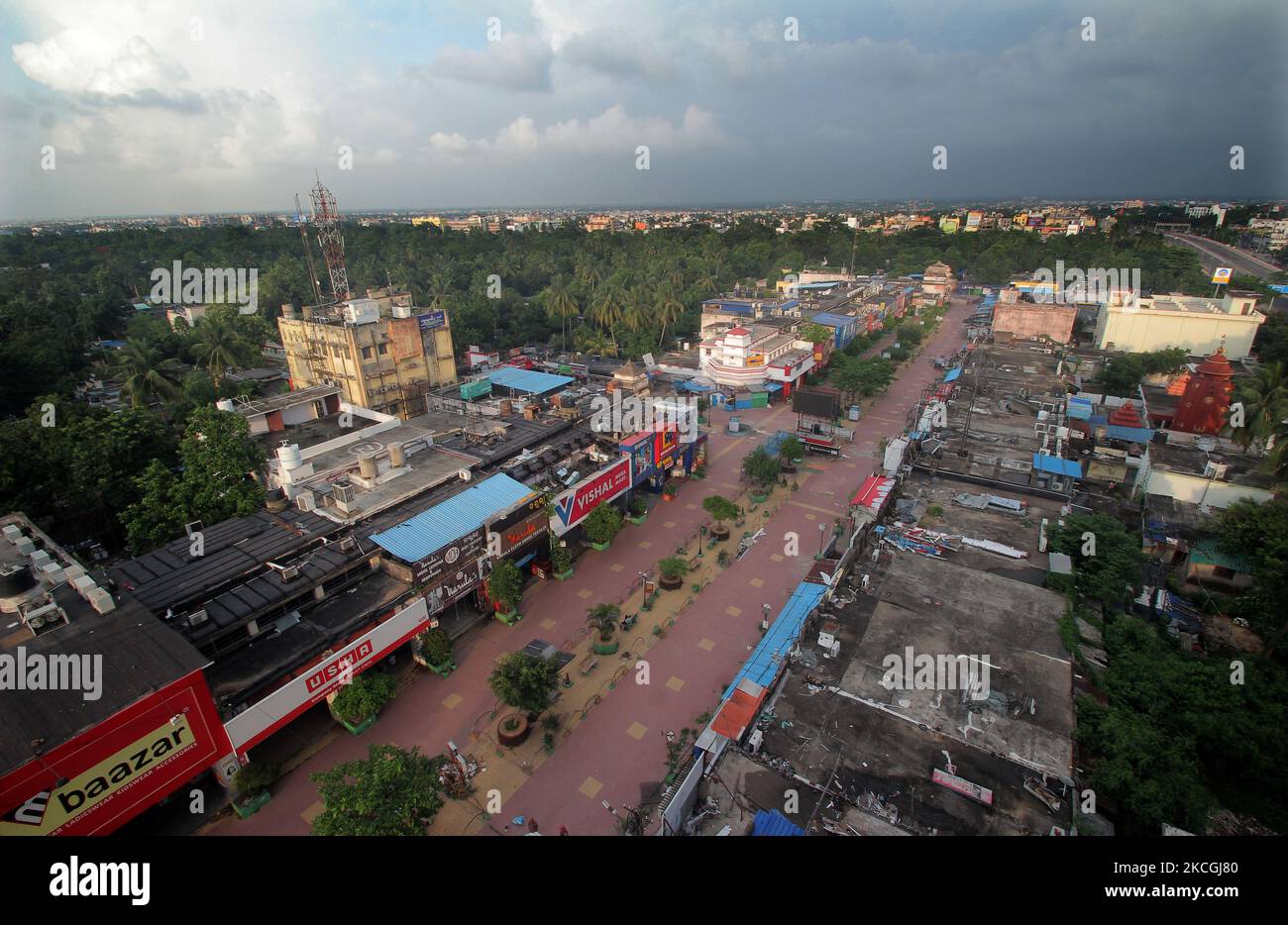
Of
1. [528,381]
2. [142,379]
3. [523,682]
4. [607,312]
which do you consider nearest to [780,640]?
[523,682]

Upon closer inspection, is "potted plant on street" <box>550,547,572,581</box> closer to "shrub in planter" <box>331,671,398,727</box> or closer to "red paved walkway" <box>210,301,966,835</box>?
"red paved walkway" <box>210,301,966,835</box>

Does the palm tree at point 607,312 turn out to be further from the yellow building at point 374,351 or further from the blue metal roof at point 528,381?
the yellow building at point 374,351

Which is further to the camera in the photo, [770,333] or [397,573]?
[770,333]

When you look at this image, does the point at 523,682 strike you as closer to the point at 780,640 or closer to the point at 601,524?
the point at 780,640

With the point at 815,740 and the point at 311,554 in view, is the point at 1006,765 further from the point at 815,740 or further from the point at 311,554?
the point at 311,554
